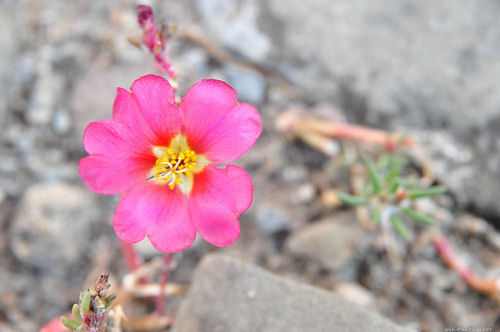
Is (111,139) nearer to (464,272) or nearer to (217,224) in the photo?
(217,224)

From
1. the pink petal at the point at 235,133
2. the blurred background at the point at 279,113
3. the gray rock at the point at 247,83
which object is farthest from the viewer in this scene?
the gray rock at the point at 247,83

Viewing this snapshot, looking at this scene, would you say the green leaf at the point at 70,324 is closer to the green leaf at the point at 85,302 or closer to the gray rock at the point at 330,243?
the green leaf at the point at 85,302

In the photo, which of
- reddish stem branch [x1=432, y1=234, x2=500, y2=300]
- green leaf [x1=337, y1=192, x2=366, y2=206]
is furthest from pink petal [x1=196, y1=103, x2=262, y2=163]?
reddish stem branch [x1=432, y1=234, x2=500, y2=300]


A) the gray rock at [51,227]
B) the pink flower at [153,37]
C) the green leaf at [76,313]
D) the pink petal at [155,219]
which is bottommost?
the gray rock at [51,227]

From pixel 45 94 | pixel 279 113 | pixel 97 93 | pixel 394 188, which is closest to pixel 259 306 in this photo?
pixel 394 188

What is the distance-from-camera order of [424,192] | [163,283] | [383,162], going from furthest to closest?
1. [383,162]
2. [424,192]
3. [163,283]

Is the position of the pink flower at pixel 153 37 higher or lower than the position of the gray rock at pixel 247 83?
higher

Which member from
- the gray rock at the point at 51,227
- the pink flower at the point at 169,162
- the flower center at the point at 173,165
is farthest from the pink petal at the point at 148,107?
the gray rock at the point at 51,227
